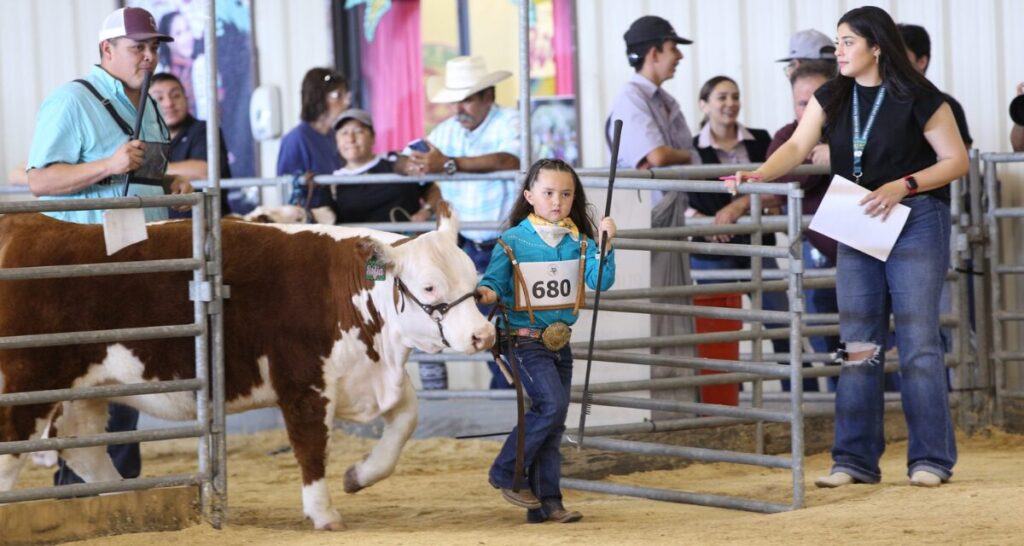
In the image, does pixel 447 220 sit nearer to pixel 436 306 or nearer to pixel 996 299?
pixel 436 306

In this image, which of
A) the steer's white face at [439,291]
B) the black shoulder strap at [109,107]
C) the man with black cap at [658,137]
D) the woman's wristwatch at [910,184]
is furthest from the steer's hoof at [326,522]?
the woman's wristwatch at [910,184]

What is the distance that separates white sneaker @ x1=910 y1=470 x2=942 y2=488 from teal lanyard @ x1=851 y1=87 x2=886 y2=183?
1.20 meters

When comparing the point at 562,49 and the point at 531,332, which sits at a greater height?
the point at 562,49

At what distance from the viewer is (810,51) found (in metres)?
8.18

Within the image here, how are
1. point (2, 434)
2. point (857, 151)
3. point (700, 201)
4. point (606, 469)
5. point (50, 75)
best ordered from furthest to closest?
point (50, 75)
point (700, 201)
point (606, 469)
point (857, 151)
point (2, 434)

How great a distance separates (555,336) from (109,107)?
1.93 metres

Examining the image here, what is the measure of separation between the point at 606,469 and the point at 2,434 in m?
2.81

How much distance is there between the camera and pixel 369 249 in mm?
5734

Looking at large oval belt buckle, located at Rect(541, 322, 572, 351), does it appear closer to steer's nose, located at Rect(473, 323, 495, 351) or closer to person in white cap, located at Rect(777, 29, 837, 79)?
steer's nose, located at Rect(473, 323, 495, 351)

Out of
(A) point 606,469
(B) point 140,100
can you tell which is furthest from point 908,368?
(B) point 140,100

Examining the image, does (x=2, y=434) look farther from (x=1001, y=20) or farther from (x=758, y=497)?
(x=1001, y=20)

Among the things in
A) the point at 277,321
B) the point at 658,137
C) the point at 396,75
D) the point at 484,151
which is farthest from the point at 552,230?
the point at 396,75

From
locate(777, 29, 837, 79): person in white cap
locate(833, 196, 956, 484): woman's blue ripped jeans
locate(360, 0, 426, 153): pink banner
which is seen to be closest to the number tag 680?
locate(833, 196, 956, 484): woman's blue ripped jeans

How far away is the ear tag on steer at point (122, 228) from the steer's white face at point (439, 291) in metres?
0.95
